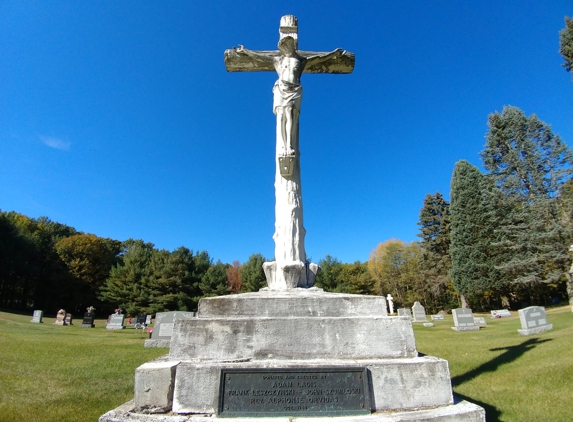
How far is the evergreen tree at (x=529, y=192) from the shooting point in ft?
85.8

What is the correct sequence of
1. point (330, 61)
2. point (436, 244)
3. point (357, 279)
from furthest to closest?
point (357, 279) → point (436, 244) → point (330, 61)

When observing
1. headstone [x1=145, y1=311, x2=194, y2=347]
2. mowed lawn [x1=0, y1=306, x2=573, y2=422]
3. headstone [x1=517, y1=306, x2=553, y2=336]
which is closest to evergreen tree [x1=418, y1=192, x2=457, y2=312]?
headstone [x1=517, y1=306, x2=553, y2=336]

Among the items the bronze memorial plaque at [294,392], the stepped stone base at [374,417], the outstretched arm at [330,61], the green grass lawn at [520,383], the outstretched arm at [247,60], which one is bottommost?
the green grass lawn at [520,383]

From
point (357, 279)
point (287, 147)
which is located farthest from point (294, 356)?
point (357, 279)

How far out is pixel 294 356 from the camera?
10.4ft

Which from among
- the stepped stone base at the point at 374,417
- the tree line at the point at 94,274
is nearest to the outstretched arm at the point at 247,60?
the stepped stone base at the point at 374,417

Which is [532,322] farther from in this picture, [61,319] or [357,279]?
[61,319]

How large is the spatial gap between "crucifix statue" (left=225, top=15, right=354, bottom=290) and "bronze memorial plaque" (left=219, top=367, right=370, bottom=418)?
1307 mm

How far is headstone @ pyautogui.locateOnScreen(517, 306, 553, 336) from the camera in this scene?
47.1ft

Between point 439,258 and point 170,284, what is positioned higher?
point 439,258

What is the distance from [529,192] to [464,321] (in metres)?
18.6

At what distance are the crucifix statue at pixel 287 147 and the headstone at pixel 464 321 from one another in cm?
1867

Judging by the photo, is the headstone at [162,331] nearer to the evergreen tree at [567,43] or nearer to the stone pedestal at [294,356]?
the stone pedestal at [294,356]

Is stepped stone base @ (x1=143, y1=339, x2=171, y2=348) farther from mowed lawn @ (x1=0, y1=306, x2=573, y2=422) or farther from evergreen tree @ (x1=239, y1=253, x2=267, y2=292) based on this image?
evergreen tree @ (x1=239, y1=253, x2=267, y2=292)
